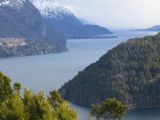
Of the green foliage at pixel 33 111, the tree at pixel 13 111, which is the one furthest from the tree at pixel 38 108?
the tree at pixel 13 111

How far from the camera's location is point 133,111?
15575 centimetres

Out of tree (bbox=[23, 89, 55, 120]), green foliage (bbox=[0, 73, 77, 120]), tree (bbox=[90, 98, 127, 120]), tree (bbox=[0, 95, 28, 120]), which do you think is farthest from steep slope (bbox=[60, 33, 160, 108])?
tree (bbox=[0, 95, 28, 120])

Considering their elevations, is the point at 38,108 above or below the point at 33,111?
above

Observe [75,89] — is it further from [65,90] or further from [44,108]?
[44,108]

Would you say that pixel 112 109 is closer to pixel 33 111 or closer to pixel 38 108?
pixel 38 108

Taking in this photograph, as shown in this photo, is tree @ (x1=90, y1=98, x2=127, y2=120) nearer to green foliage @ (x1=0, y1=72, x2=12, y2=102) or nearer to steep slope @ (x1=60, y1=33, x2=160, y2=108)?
green foliage @ (x1=0, y1=72, x2=12, y2=102)

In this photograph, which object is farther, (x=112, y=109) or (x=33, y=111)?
(x=112, y=109)

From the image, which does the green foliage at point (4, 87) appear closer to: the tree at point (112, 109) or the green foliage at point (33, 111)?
the tree at point (112, 109)

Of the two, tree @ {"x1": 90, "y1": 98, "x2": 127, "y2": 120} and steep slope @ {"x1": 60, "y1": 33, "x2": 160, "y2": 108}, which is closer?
tree @ {"x1": 90, "y1": 98, "x2": 127, "y2": 120}

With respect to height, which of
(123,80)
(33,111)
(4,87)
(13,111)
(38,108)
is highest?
(13,111)

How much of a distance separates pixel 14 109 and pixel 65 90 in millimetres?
145739

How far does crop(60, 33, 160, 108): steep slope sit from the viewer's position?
6816 inches

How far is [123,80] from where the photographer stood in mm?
183375

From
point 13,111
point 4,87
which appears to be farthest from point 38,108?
point 4,87
